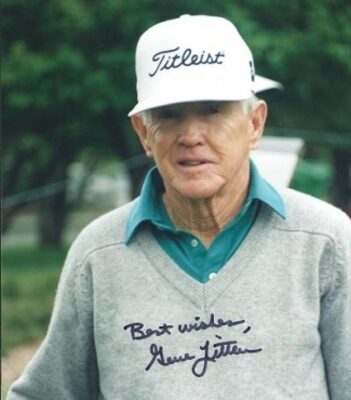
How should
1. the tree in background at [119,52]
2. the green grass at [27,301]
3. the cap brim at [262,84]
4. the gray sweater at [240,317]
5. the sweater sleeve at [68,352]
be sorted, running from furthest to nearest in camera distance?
the tree in background at [119,52], the green grass at [27,301], the cap brim at [262,84], the sweater sleeve at [68,352], the gray sweater at [240,317]

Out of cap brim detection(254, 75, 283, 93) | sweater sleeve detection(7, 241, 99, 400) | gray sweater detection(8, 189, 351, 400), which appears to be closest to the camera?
gray sweater detection(8, 189, 351, 400)

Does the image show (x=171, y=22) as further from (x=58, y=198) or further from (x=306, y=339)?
(x=58, y=198)

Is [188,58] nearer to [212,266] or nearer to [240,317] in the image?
[212,266]

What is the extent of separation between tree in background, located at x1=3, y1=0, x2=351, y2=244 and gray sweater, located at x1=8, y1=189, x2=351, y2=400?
8.38 m

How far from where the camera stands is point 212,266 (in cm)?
287

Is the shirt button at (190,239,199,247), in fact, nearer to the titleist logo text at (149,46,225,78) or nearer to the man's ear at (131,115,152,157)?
the man's ear at (131,115,152,157)

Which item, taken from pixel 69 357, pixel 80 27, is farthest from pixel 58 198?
pixel 69 357

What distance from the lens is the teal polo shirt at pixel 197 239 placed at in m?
2.87

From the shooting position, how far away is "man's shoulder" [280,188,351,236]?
9.32ft

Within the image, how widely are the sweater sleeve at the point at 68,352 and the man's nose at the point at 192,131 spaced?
1.34ft

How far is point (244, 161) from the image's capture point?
2.90 meters

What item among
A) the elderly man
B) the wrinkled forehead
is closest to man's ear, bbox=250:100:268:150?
the elderly man
